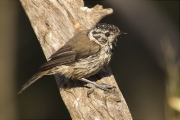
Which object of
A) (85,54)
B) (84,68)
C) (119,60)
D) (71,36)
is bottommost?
(84,68)

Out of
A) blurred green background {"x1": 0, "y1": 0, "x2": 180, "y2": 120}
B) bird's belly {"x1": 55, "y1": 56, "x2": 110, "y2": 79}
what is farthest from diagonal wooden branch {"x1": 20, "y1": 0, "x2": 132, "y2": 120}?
blurred green background {"x1": 0, "y1": 0, "x2": 180, "y2": 120}

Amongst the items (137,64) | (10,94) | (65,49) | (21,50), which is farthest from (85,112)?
(137,64)

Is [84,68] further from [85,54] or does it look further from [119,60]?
[119,60]

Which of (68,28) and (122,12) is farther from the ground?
(122,12)

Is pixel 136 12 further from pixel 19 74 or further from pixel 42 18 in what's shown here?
pixel 42 18

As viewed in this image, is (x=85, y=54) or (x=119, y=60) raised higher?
(x=119, y=60)

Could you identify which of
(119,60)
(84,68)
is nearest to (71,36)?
(84,68)
